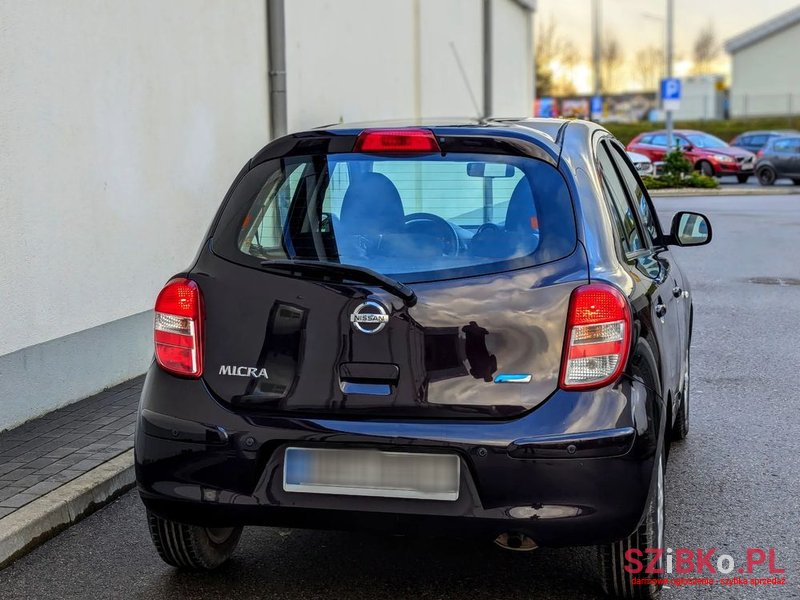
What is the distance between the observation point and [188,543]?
399cm

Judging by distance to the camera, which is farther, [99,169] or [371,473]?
[99,169]

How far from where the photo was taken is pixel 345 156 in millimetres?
3885

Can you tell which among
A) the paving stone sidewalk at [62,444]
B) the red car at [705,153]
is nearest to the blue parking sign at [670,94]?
the red car at [705,153]

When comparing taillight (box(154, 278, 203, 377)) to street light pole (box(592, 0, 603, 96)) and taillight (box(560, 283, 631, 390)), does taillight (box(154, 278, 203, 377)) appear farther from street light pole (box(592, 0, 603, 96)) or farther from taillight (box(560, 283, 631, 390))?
street light pole (box(592, 0, 603, 96))

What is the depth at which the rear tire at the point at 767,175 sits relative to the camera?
32.9 meters

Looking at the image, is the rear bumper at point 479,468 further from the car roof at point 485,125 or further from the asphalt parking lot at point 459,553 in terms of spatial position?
the car roof at point 485,125

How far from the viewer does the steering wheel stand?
3646 mm

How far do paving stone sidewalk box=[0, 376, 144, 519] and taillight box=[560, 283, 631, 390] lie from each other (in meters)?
2.56

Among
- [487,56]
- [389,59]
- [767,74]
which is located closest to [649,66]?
[767,74]

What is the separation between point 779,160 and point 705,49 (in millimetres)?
76663

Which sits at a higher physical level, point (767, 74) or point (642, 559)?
point (767, 74)

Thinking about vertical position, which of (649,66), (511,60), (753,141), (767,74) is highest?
(649,66)

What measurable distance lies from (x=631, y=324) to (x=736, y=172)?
32.6m

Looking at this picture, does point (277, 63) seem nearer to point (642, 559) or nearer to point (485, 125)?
point (485, 125)
